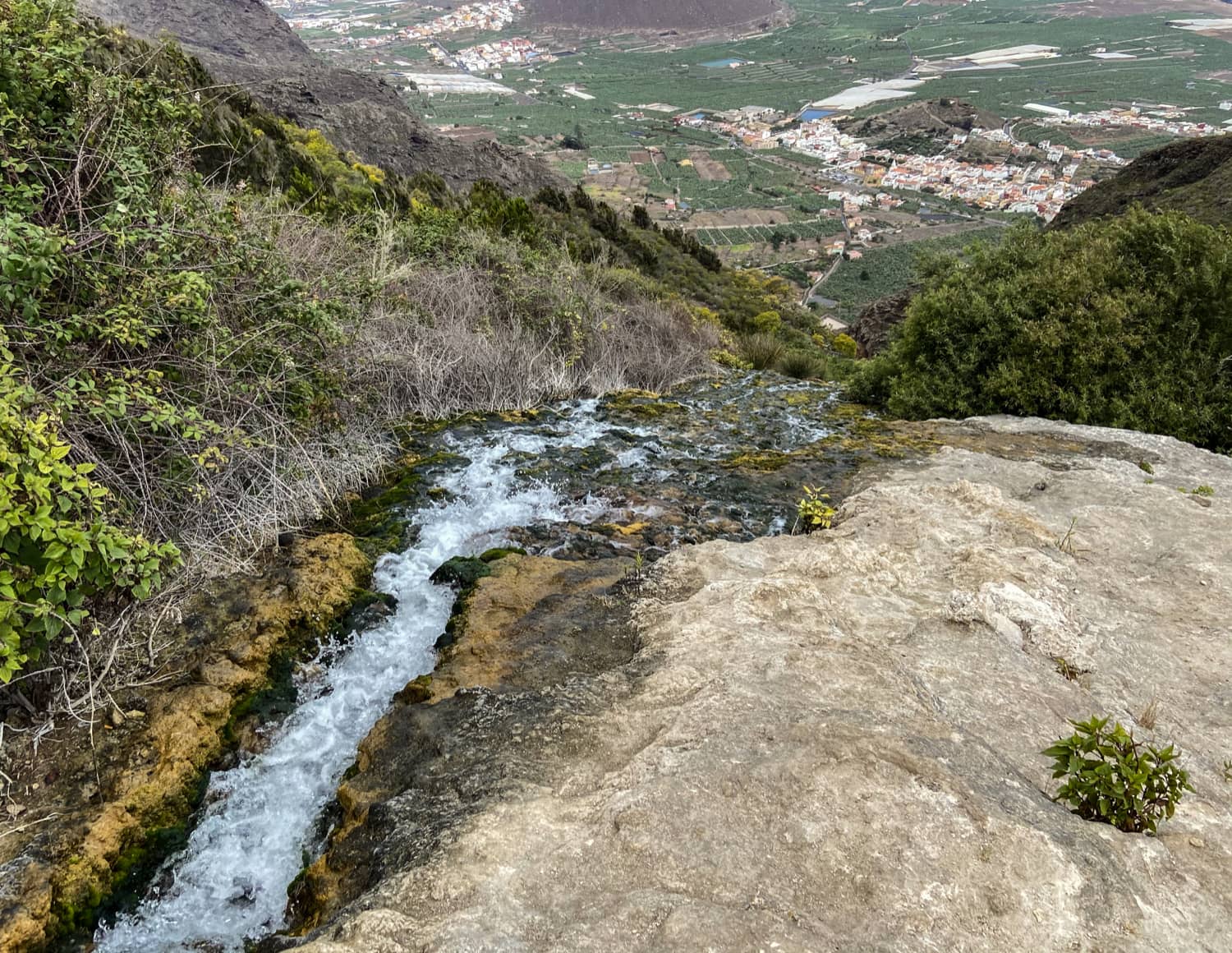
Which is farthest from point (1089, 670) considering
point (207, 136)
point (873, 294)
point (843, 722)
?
point (873, 294)

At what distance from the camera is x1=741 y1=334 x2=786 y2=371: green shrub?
609 inches

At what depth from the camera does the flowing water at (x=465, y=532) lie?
3541 millimetres

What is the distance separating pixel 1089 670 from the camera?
3852 millimetres

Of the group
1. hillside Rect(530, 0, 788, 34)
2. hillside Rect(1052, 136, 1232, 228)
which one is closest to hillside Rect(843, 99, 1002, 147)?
hillside Rect(1052, 136, 1232, 228)

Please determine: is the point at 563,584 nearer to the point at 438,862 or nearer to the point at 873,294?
the point at 438,862

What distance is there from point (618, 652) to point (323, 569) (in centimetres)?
263

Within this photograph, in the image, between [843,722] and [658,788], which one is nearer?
[658,788]

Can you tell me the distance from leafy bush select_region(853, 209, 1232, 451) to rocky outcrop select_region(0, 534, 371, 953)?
358 inches

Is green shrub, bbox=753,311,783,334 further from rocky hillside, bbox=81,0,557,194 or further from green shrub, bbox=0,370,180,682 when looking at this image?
green shrub, bbox=0,370,180,682

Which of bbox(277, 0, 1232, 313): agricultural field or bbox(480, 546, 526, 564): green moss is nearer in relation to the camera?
bbox(480, 546, 526, 564): green moss

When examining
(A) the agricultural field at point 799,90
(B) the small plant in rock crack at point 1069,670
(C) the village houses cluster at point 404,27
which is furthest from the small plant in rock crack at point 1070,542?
(C) the village houses cluster at point 404,27

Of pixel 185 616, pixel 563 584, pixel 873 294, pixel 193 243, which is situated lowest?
pixel 873 294

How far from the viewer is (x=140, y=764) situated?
3.76m

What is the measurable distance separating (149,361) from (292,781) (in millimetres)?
3290
